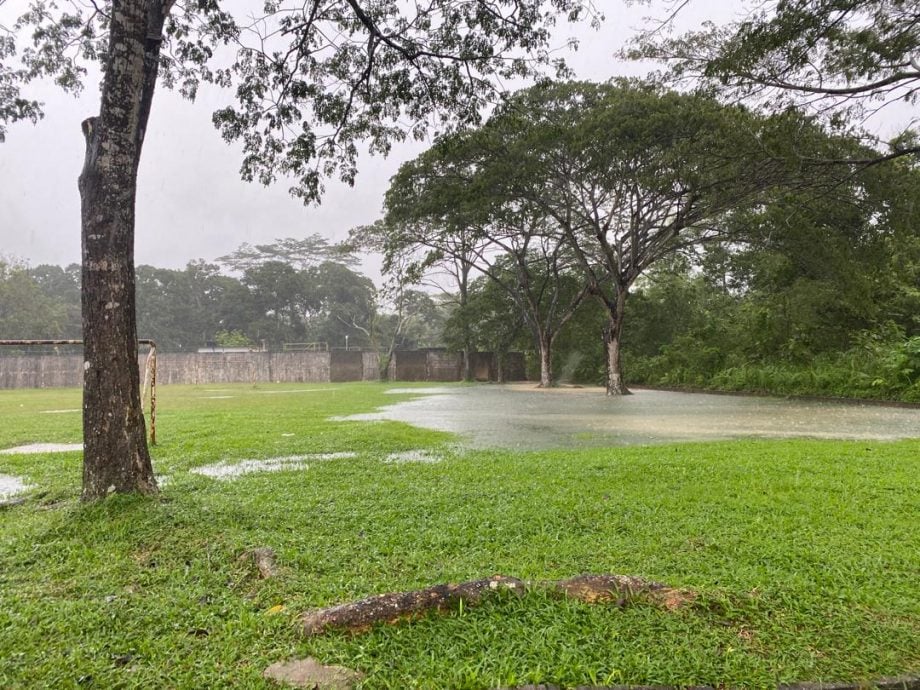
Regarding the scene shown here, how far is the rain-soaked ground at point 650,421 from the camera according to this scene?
6727 millimetres

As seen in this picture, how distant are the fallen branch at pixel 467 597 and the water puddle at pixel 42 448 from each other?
543 cm

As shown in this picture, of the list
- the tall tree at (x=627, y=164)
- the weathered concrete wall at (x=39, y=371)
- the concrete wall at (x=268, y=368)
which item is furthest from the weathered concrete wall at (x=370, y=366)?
the tall tree at (x=627, y=164)

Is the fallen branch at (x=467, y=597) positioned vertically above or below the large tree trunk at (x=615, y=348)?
below

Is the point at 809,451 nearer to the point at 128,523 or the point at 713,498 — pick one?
the point at 713,498

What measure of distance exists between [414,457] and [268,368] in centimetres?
2949

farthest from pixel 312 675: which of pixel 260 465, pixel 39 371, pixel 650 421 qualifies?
pixel 39 371

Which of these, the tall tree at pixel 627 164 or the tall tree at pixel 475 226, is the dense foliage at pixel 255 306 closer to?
the tall tree at pixel 475 226

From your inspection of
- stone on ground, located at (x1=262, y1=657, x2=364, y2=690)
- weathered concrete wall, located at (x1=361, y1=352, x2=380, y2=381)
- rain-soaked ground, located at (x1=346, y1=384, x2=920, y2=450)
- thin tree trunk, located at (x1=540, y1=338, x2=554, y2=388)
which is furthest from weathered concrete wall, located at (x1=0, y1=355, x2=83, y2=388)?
stone on ground, located at (x1=262, y1=657, x2=364, y2=690)

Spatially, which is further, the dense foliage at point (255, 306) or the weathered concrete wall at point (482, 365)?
the dense foliage at point (255, 306)

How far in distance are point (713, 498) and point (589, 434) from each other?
368cm

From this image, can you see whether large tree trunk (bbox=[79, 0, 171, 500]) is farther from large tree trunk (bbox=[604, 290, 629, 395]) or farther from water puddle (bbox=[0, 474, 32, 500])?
large tree trunk (bbox=[604, 290, 629, 395])

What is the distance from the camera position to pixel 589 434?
711 cm

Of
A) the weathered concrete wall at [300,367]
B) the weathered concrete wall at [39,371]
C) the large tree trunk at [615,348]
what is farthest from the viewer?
the weathered concrete wall at [300,367]

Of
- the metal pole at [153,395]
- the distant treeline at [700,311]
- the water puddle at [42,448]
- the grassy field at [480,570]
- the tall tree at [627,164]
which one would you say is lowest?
the water puddle at [42,448]
